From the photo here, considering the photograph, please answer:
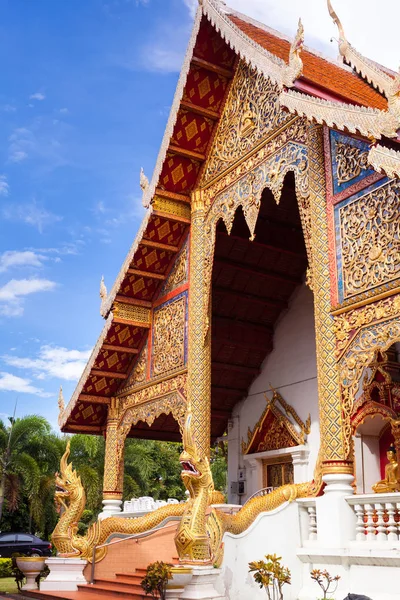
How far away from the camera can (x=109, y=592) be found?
6609 millimetres

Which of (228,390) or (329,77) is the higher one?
(329,77)

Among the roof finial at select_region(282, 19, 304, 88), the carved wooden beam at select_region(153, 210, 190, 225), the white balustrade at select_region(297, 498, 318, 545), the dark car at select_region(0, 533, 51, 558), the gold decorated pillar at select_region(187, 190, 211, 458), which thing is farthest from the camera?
the dark car at select_region(0, 533, 51, 558)

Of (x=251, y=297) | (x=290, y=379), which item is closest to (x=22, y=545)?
(x=290, y=379)

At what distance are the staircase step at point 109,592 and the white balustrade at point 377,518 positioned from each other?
1.97 m

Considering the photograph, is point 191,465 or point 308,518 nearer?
point 191,465

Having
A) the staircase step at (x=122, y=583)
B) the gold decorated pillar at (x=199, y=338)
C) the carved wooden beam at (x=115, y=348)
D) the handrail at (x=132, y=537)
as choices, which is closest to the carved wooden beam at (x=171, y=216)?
the gold decorated pillar at (x=199, y=338)

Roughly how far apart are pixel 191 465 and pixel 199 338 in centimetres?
278

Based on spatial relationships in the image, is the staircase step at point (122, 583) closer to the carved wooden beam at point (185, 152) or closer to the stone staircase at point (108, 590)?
the stone staircase at point (108, 590)

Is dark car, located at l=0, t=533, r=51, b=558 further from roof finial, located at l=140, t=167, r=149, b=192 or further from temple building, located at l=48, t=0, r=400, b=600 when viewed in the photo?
roof finial, located at l=140, t=167, r=149, b=192

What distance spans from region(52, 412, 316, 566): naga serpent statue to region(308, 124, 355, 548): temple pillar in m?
0.40

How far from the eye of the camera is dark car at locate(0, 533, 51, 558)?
14.4 meters

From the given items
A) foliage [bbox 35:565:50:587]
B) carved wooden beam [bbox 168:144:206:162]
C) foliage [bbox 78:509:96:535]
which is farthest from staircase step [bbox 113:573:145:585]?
foliage [bbox 78:509:96:535]

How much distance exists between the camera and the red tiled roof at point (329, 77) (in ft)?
20.2

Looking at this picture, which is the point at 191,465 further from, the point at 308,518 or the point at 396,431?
the point at 396,431
